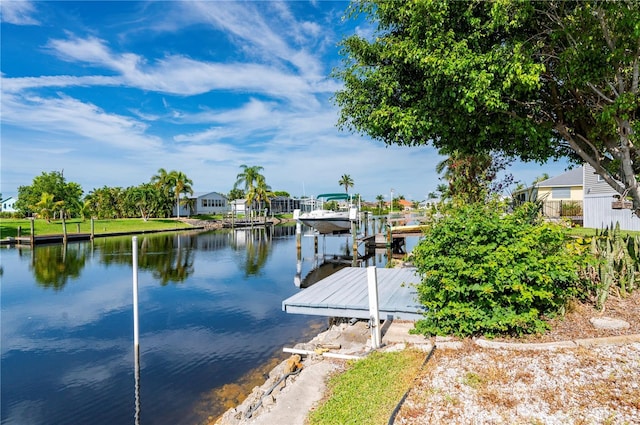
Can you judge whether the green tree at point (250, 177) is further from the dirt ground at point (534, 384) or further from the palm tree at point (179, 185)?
the dirt ground at point (534, 384)

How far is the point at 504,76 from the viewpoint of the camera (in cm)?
690

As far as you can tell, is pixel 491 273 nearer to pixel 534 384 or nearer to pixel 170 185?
pixel 534 384

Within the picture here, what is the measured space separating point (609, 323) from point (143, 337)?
1271 cm

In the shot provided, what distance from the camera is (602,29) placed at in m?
6.61

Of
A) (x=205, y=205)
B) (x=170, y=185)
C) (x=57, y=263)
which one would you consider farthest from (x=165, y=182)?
(x=57, y=263)

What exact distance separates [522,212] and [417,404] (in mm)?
4159

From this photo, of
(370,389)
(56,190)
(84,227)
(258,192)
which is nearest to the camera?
(370,389)

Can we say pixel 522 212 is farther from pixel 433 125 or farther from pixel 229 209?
pixel 229 209

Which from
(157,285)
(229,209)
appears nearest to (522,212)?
(157,285)

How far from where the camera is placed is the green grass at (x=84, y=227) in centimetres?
4478

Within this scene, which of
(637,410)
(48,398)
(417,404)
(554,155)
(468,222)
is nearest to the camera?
(637,410)

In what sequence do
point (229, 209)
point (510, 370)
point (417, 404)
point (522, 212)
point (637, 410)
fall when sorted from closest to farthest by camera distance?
point (637, 410) → point (417, 404) → point (510, 370) → point (522, 212) → point (229, 209)

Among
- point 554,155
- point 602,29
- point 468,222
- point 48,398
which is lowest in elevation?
point 48,398

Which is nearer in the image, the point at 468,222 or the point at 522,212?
the point at 468,222
